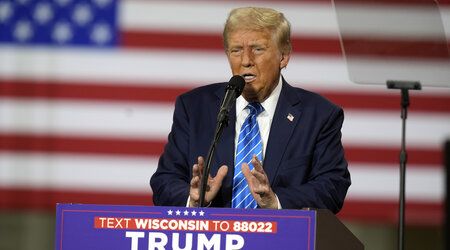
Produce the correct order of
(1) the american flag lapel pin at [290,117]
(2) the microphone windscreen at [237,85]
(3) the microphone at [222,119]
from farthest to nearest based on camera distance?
(1) the american flag lapel pin at [290,117], (2) the microphone windscreen at [237,85], (3) the microphone at [222,119]

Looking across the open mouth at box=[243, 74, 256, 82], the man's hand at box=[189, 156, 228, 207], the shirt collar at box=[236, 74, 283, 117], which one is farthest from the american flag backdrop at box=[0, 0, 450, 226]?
the man's hand at box=[189, 156, 228, 207]

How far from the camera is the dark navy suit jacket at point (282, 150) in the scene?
89.0 inches

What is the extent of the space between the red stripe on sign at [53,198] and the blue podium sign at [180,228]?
228cm

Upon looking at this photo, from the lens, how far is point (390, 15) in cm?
374

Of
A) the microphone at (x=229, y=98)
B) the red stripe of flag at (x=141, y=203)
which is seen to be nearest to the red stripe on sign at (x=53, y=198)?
the red stripe of flag at (x=141, y=203)

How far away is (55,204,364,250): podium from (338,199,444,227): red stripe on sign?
226 centimetres

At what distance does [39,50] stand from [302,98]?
2.12 m

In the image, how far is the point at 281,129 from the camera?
237 centimetres

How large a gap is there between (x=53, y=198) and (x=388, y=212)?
6.19 ft

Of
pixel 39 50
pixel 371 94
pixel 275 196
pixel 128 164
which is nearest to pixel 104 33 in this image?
pixel 39 50

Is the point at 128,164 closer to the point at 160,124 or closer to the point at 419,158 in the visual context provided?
the point at 160,124

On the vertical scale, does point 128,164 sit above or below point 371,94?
below

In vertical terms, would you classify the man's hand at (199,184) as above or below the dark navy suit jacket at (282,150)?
below

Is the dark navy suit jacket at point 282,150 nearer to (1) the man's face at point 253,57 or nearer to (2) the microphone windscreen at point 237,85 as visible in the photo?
(1) the man's face at point 253,57
